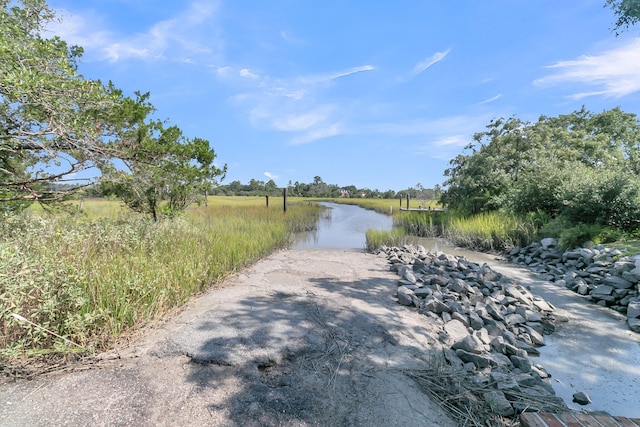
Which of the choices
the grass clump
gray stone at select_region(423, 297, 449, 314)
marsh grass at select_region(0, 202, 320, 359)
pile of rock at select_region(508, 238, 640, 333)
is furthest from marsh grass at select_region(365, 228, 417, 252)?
marsh grass at select_region(0, 202, 320, 359)

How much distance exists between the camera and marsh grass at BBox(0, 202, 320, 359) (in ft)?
6.45

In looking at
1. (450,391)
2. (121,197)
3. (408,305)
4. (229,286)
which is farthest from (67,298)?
(121,197)

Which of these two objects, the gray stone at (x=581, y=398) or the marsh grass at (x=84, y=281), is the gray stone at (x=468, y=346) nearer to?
the gray stone at (x=581, y=398)

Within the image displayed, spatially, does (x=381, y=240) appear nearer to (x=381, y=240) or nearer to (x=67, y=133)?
(x=381, y=240)

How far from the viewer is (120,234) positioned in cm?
360

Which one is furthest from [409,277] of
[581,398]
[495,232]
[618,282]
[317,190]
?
[317,190]

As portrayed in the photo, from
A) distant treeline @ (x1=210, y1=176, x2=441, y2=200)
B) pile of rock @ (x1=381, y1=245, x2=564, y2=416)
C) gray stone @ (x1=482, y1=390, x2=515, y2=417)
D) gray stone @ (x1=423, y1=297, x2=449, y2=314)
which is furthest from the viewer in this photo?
distant treeline @ (x1=210, y1=176, x2=441, y2=200)

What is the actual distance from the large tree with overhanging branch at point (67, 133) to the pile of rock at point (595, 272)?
256 inches

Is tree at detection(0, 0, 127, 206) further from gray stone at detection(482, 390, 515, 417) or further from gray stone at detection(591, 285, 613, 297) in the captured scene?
gray stone at detection(591, 285, 613, 297)

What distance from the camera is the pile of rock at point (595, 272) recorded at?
4178 millimetres

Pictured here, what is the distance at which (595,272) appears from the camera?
197 inches

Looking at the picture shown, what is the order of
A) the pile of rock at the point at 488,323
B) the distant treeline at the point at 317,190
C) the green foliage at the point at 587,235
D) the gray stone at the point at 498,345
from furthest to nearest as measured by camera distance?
the distant treeline at the point at 317,190, the green foliage at the point at 587,235, the gray stone at the point at 498,345, the pile of rock at the point at 488,323

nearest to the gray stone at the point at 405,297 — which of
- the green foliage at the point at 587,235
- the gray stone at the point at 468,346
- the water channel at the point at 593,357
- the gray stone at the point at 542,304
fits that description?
the gray stone at the point at 468,346

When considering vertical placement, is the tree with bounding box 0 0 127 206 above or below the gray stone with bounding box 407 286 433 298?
above
